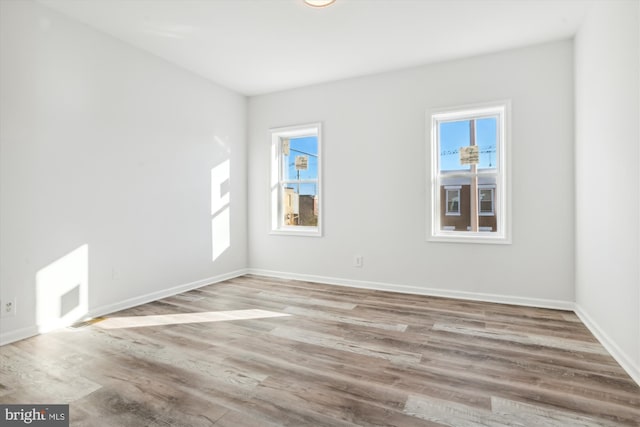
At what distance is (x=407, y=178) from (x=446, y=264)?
1.11 metres

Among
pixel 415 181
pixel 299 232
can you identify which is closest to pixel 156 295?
pixel 299 232

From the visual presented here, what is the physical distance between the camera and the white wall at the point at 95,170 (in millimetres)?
2639

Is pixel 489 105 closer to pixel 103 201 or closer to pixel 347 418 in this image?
pixel 347 418

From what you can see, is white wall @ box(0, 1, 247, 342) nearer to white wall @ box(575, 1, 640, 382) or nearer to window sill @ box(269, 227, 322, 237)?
window sill @ box(269, 227, 322, 237)

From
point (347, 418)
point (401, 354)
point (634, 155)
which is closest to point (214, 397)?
point (347, 418)

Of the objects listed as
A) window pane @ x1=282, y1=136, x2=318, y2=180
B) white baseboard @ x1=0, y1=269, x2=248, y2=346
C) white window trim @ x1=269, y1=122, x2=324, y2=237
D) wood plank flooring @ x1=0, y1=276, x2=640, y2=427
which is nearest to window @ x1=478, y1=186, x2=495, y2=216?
wood plank flooring @ x1=0, y1=276, x2=640, y2=427

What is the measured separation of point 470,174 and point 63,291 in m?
4.28

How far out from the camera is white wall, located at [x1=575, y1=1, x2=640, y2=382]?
207 cm

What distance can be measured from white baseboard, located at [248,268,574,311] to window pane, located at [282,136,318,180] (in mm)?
1474

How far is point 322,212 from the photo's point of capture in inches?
181

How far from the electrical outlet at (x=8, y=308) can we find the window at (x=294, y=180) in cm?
296

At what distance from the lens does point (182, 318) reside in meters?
3.19

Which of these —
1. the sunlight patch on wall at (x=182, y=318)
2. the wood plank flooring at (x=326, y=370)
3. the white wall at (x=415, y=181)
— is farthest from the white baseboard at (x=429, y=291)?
the sunlight patch on wall at (x=182, y=318)

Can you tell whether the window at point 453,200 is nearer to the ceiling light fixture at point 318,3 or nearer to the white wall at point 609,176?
the white wall at point 609,176
